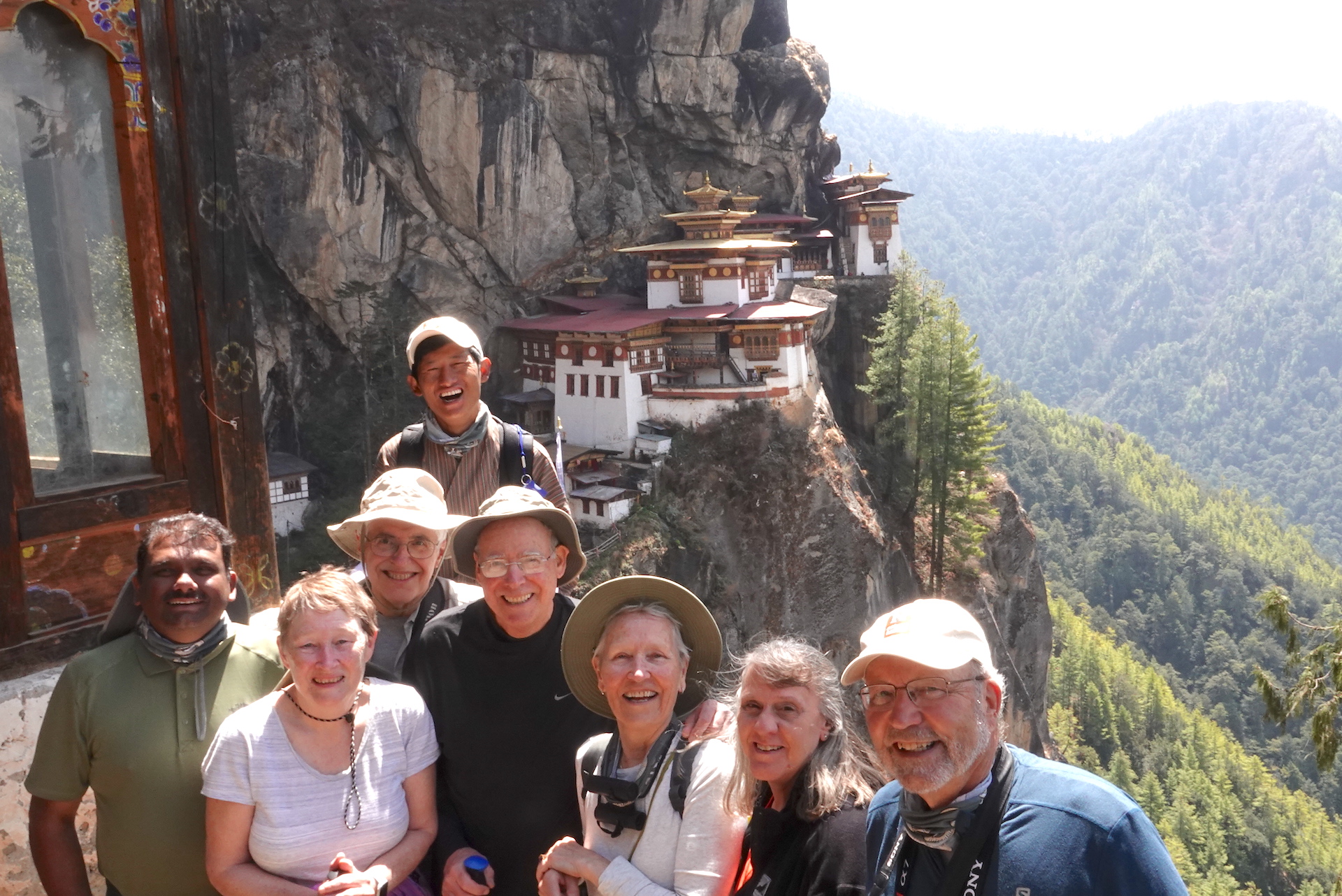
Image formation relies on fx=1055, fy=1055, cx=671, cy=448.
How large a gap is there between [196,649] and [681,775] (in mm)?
1632

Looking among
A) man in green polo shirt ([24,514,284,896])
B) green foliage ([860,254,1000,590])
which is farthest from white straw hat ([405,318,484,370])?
green foliage ([860,254,1000,590])

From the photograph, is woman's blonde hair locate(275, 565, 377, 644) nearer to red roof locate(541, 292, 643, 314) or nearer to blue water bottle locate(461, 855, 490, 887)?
blue water bottle locate(461, 855, 490, 887)

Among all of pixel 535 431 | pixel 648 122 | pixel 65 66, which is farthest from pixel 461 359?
pixel 648 122

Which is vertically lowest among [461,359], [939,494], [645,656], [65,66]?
[939,494]

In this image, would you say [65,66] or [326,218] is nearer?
[65,66]

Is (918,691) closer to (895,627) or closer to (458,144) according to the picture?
(895,627)

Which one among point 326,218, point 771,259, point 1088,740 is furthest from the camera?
point 1088,740

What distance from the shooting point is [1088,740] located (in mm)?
45875

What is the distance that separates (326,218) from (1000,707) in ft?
93.2

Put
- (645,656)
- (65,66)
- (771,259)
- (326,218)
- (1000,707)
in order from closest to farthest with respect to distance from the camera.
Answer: (1000,707)
(645,656)
(65,66)
(326,218)
(771,259)

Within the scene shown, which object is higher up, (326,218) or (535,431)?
(326,218)

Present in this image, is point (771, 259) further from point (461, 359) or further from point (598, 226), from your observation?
point (461, 359)

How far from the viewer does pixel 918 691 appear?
2.78 metres

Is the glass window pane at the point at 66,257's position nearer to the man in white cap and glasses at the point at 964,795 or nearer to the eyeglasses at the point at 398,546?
the eyeglasses at the point at 398,546
